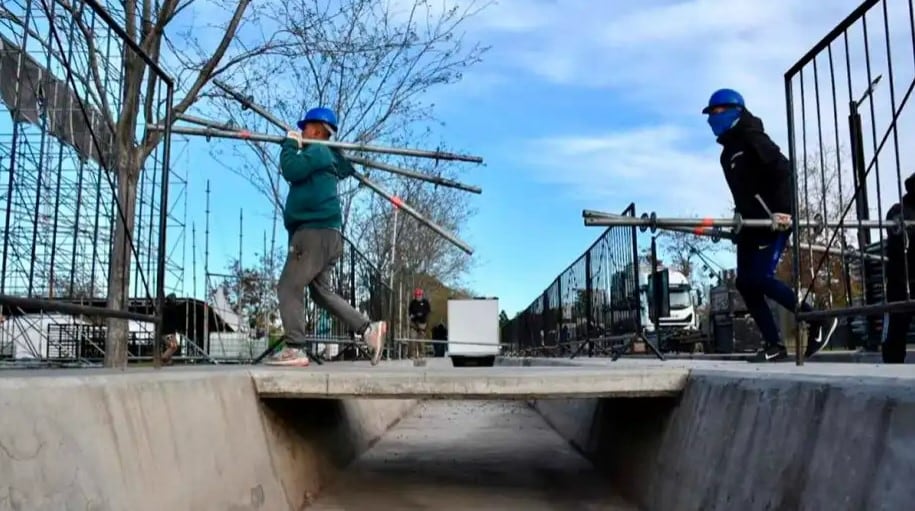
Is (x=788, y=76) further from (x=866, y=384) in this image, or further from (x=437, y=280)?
(x=437, y=280)

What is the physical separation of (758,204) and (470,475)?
335 cm

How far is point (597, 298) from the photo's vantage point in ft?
38.9

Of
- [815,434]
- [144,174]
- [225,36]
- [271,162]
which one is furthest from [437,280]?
[815,434]

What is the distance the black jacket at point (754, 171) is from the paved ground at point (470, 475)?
2368 millimetres

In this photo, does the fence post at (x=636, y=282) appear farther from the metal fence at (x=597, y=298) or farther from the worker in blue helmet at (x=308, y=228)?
the worker in blue helmet at (x=308, y=228)

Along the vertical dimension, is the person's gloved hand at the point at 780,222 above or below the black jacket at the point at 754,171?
below

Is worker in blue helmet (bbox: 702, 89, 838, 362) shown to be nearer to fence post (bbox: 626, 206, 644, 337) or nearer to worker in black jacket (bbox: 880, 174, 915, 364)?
worker in black jacket (bbox: 880, 174, 915, 364)

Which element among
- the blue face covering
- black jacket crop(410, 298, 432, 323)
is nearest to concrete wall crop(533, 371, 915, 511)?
the blue face covering

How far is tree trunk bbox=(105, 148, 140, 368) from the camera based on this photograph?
4793mm

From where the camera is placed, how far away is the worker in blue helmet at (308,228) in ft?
21.6

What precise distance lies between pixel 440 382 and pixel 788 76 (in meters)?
2.82

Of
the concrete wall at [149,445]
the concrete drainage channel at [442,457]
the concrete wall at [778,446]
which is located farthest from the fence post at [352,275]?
the concrete wall at [778,446]

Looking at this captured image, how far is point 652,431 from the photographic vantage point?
5.52 m

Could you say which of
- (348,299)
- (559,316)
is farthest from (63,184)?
(559,316)
